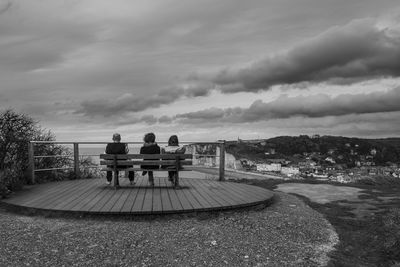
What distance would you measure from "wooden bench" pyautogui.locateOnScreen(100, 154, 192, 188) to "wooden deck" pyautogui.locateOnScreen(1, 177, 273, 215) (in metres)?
0.52

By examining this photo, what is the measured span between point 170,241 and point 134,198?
2.40 meters

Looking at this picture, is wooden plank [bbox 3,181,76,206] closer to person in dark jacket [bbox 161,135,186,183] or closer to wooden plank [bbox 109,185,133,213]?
wooden plank [bbox 109,185,133,213]

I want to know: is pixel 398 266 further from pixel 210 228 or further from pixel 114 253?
pixel 114 253

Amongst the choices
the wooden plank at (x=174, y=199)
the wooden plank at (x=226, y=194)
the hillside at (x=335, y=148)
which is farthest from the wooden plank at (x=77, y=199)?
the hillside at (x=335, y=148)

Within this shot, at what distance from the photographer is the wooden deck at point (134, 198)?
6453 mm

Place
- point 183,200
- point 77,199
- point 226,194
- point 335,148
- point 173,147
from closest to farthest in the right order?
point 183,200 → point 77,199 → point 226,194 → point 173,147 → point 335,148

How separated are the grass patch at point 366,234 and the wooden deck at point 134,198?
1.55 meters

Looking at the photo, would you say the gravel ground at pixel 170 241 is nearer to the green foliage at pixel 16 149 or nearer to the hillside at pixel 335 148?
the green foliage at pixel 16 149

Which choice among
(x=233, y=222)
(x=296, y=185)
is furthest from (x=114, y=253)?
(x=296, y=185)

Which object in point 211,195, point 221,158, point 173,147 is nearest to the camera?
point 211,195

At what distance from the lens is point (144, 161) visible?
327 inches

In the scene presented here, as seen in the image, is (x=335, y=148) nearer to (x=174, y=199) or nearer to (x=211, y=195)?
(x=211, y=195)

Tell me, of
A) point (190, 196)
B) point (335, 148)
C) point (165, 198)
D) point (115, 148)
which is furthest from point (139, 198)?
point (335, 148)

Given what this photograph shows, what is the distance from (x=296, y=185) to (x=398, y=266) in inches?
278
